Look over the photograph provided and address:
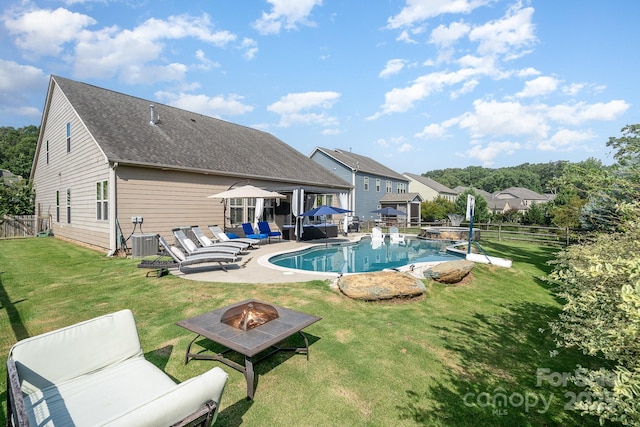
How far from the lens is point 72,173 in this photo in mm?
14898

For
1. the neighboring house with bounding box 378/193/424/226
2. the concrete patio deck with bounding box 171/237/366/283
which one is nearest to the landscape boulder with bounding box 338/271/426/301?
the concrete patio deck with bounding box 171/237/366/283

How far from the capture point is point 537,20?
12.0 m

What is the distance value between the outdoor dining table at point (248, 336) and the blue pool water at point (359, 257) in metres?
6.13

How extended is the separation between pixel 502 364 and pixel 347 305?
283 cm

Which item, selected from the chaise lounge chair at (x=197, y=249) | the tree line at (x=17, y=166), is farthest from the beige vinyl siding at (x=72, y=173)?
the chaise lounge chair at (x=197, y=249)

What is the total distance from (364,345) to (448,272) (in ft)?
13.5

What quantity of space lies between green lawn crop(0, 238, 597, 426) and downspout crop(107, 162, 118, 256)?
2.86m

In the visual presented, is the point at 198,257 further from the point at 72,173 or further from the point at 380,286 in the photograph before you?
the point at 72,173

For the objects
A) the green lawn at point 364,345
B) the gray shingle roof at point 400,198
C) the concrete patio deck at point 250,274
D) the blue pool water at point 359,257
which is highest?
the gray shingle roof at point 400,198

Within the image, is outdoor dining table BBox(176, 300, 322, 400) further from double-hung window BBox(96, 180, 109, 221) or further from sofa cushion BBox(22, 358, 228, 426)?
double-hung window BBox(96, 180, 109, 221)

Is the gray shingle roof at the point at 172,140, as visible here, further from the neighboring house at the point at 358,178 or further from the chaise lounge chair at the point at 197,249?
the neighboring house at the point at 358,178

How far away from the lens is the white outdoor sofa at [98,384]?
6.10 feet

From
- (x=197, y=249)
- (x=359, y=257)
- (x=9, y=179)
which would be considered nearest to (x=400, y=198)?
(x=359, y=257)

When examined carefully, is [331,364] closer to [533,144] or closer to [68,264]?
[68,264]
